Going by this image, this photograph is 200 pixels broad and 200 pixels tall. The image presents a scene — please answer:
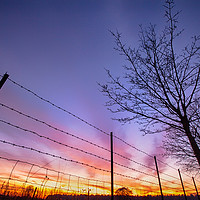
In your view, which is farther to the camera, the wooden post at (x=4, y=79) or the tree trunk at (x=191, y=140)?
the tree trunk at (x=191, y=140)

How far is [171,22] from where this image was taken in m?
4.12

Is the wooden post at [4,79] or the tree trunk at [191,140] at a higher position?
the wooden post at [4,79]

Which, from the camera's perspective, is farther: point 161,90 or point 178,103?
point 161,90

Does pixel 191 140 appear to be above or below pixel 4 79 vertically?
below

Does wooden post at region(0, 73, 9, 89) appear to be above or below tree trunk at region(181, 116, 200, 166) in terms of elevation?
above

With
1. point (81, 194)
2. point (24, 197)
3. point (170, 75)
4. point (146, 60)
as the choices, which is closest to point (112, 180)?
point (81, 194)

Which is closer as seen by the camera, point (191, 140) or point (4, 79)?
point (4, 79)

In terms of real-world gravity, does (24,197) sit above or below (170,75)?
below

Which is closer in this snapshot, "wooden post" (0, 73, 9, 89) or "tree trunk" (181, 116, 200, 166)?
"wooden post" (0, 73, 9, 89)

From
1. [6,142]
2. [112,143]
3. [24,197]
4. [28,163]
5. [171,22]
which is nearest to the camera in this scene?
[6,142]

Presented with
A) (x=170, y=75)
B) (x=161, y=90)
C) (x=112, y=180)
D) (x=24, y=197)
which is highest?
(x=170, y=75)

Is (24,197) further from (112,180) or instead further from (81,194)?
(112,180)

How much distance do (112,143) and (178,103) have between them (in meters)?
2.58

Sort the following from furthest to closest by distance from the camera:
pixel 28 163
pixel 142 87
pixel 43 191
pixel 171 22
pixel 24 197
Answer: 1. pixel 142 87
2. pixel 171 22
3. pixel 43 191
4. pixel 24 197
5. pixel 28 163
